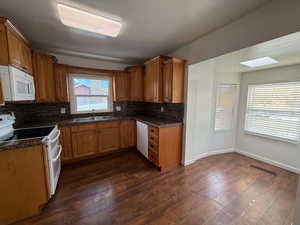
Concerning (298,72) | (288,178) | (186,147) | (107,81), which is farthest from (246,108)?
(107,81)

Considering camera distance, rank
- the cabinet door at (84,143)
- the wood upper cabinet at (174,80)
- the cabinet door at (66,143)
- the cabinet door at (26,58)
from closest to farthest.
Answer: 1. the cabinet door at (26,58)
2. the wood upper cabinet at (174,80)
3. the cabinet door at (66,143)
4. the cabinet door at (84,143)

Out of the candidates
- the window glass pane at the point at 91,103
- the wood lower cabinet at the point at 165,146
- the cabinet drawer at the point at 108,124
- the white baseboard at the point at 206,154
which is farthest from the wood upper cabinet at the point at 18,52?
the white baseboard at the point at 206,154

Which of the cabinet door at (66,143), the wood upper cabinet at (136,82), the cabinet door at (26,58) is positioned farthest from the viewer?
the wood upper cabinet at (136,82)

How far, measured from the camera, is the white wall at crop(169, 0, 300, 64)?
1.21 meters

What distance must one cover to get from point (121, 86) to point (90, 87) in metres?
0.81

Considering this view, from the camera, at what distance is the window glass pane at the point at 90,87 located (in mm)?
3182

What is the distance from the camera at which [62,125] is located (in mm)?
2582

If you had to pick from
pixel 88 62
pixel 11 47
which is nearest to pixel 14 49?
pixel 11 47

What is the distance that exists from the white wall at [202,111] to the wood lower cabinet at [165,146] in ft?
0.57

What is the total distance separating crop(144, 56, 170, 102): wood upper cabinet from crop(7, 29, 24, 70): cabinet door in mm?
2247

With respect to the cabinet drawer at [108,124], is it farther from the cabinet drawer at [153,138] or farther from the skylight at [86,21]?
the skylight at [86,21]

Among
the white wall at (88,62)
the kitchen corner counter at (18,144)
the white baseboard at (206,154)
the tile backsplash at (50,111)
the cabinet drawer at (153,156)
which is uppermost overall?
the white wall at (88,62)

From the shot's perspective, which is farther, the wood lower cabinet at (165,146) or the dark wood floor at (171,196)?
the wood lower cabinet at (165,146)

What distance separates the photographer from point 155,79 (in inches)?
112
